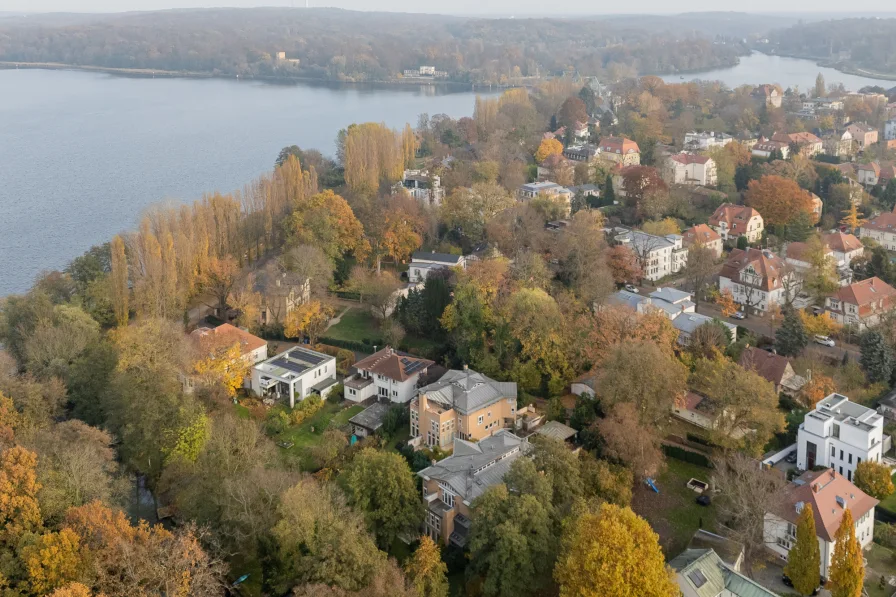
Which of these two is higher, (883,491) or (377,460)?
(377,460)

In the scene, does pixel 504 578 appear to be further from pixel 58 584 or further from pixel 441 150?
pixel 441 150

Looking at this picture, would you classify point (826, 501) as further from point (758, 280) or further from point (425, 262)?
point (425, 262)

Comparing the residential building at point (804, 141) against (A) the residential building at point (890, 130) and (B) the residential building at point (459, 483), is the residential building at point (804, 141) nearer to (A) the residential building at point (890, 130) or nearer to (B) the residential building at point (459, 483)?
(A) the residential building at point (890, 130)

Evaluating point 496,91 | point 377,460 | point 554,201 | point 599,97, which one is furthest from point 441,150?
Result: point 496,91

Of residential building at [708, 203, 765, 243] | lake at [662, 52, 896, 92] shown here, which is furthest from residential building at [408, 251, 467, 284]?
lake at [662, 52, 896, 92]

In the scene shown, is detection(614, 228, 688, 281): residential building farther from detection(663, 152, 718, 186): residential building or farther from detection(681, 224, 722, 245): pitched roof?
detection(663, 152, 718, 186): residential building

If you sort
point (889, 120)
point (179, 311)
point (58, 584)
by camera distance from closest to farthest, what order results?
point (58, 584) < point (179, 311) < point (889, 120)

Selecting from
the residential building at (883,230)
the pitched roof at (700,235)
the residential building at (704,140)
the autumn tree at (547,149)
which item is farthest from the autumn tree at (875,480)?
the residential building at (704,140)
